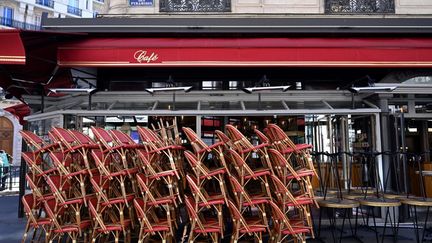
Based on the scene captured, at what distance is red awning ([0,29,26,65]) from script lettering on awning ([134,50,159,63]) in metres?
1.82

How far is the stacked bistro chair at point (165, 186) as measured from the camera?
15.5 feet

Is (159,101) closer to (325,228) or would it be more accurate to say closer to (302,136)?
(302,136)

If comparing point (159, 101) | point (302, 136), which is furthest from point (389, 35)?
point (159, 101)

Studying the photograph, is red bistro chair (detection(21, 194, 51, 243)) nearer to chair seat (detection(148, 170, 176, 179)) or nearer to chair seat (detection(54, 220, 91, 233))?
chair seat (detection(54, 220, 91, 233))

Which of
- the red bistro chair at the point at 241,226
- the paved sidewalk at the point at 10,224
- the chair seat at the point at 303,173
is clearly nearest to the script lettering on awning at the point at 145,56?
the red bistro chair at the point at 241,226

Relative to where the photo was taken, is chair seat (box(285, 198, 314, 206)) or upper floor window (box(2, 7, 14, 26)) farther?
upper floor window (box(2, 7, 14, 26))

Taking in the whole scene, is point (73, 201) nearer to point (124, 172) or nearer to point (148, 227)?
point (124, 172)

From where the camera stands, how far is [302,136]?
856 centimetres

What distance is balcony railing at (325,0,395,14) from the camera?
8.83 metres

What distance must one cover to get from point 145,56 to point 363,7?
564cm

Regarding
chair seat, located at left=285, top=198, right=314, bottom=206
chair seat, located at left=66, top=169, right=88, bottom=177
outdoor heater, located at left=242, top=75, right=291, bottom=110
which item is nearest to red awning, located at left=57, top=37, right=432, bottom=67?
outdoor heater, located at left=242, top=75, right=291, bottom=110

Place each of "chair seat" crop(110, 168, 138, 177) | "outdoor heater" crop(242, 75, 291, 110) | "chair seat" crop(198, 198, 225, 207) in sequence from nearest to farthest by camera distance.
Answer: "chair seat" crop(198, 198, 225, 207) → "chair seat" crop(110, 168, 138, 177) → "outdoor heater" crop(242, 75, 291, 110)

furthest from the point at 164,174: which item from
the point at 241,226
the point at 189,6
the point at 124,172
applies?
the point at 189,6

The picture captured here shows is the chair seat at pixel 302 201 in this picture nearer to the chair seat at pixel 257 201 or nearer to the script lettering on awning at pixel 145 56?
the chair seat at pixel 257 201
